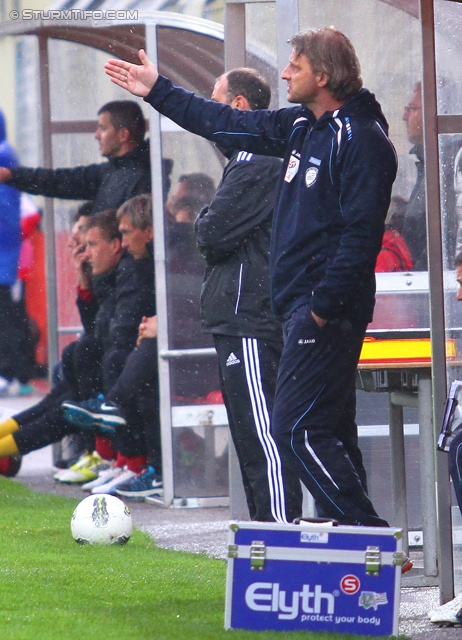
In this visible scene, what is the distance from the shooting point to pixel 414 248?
5797mm

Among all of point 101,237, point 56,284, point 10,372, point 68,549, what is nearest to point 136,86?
point 68,549

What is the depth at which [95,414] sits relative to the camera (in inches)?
316

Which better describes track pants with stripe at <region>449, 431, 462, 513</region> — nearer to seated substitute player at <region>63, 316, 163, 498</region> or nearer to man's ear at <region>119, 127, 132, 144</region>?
seated substitute player at <region>63, 316, 163, 498</region>

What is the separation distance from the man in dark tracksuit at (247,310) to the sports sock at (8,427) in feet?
11.5

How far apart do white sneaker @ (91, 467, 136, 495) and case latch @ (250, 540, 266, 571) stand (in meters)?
4.09

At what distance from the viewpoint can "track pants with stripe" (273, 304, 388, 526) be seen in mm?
4203

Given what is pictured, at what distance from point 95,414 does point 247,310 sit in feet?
9.99

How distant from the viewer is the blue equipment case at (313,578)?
3883 millimetres

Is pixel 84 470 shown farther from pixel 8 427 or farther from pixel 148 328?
pixel 148 328

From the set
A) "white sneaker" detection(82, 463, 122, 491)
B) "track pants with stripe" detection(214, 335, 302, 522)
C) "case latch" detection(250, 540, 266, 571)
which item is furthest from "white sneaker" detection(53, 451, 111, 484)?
"case latch" detection(250, 540, 266, 571)

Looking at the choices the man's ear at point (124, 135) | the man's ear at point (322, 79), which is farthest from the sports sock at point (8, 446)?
the man's ear at point (322, 79)

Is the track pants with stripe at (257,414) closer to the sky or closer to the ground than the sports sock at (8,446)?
closer to the sky

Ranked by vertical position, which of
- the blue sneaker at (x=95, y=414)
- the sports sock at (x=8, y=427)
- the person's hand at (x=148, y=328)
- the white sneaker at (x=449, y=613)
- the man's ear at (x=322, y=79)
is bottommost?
the white sneaker at (x=449, y=613)

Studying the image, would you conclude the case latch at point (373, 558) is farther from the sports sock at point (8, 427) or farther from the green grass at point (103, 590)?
the sports sock at point (8, 427)
